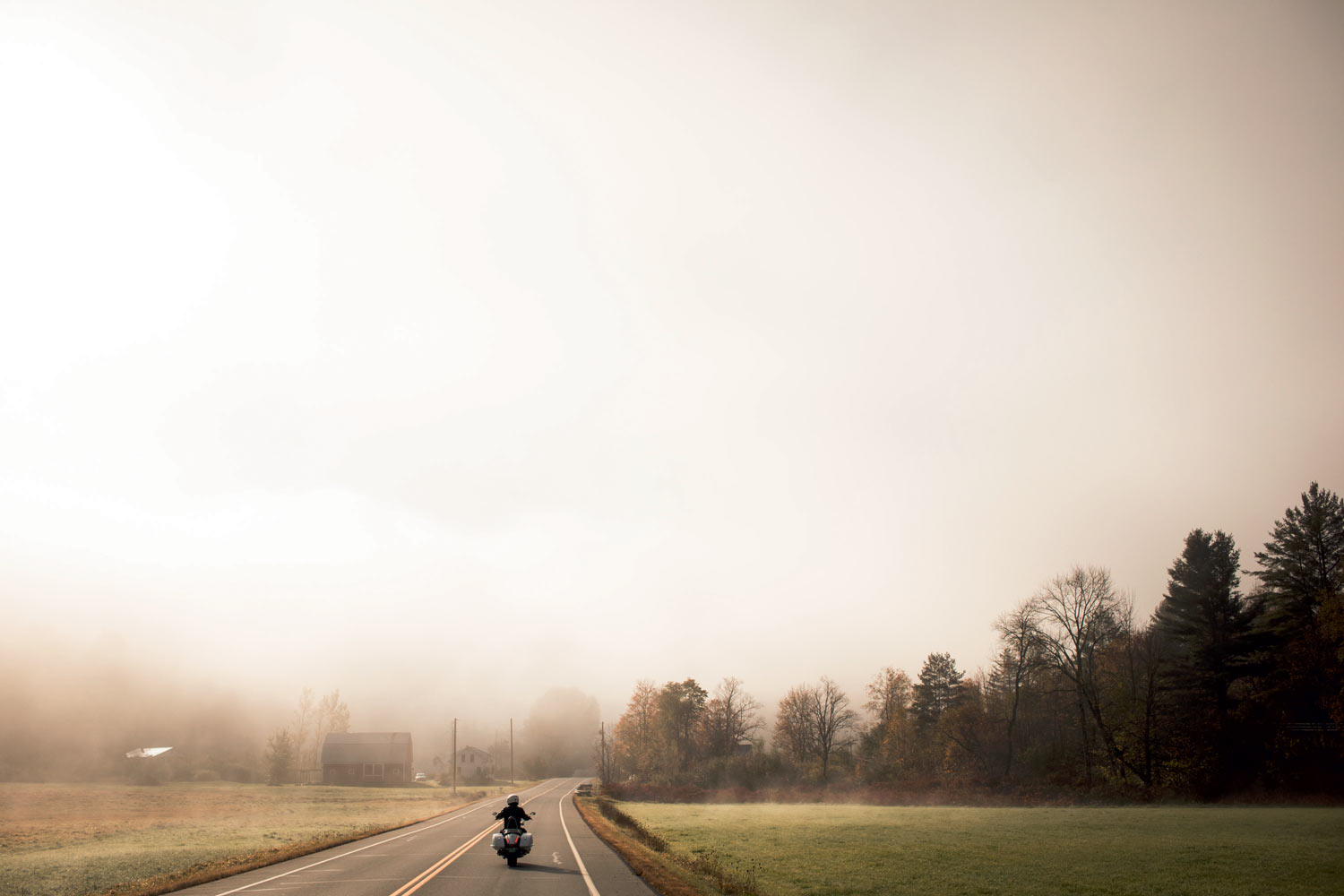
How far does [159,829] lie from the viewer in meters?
41.8

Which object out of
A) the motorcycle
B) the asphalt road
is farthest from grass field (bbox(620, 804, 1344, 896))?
the motorcycle

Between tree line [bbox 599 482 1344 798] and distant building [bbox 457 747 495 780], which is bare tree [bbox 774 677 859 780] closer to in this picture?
tree line [bbox 599 482 1344 798]

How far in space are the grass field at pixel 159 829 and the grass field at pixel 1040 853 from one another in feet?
53.7

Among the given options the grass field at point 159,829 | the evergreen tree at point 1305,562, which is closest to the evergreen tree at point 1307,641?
the evergreen tree at point 1305,562

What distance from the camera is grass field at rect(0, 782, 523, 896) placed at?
2159cm

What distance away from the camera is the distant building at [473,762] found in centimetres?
15350

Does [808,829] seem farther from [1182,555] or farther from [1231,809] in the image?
[1182,555]

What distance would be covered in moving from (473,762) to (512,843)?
14964 cm

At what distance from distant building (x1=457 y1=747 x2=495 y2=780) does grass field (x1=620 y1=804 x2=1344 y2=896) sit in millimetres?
123611

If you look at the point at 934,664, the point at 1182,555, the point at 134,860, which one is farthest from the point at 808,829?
the point at 934,664

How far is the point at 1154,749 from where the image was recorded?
2496 inches

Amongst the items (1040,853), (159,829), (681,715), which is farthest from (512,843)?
(681,715)

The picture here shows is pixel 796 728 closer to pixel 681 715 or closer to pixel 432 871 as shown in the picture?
pixel 681 715

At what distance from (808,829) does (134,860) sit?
2933cm
